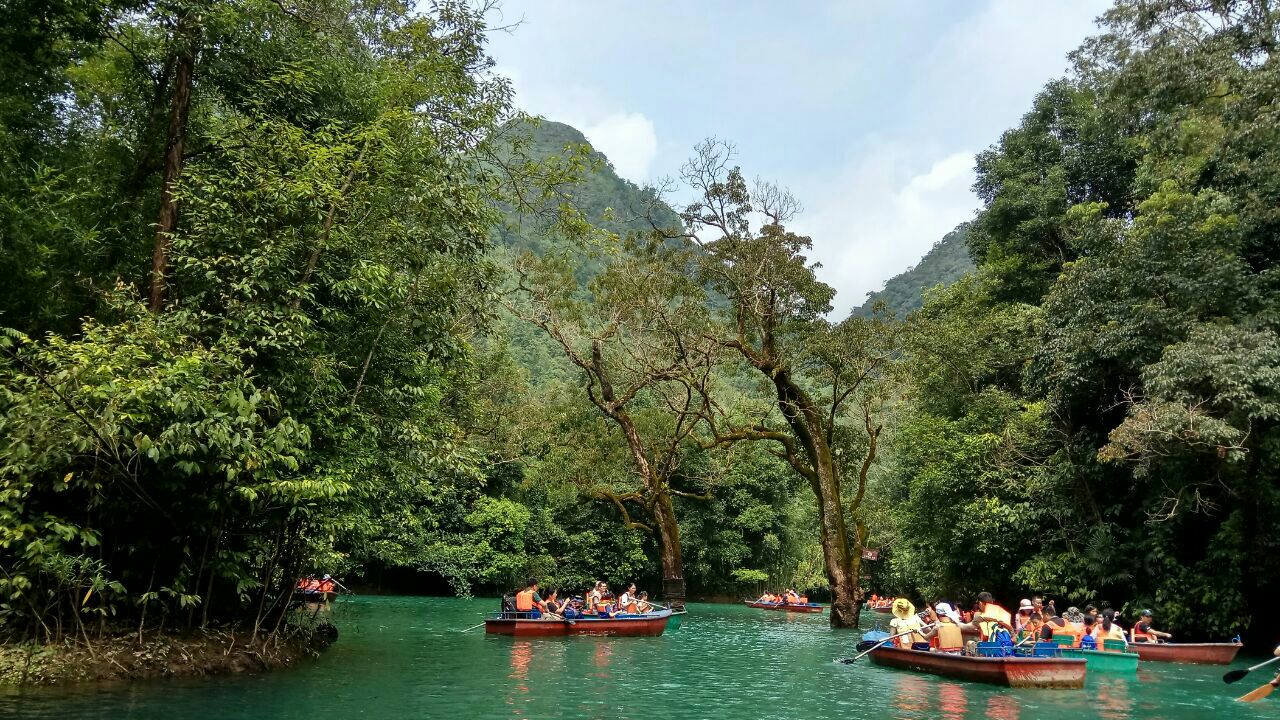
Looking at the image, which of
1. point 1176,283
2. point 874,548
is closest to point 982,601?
point 1176,283

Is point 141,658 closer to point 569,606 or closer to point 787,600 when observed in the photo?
point 569,606

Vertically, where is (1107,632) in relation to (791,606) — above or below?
above

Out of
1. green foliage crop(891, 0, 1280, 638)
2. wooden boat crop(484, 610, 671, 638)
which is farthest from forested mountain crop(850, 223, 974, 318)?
wooden boat crop(484, 610, 671, 638)

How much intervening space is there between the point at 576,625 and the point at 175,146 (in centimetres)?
1310

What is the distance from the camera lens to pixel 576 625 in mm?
19297

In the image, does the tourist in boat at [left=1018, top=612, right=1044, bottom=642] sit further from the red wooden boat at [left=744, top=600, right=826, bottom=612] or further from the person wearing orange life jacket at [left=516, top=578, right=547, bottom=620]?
the red wooden boat at [left=744, top=600, right=826, bottom=612]

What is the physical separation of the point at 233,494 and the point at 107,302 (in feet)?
9.22

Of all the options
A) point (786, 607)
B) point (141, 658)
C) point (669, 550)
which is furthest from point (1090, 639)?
point (786, 607)

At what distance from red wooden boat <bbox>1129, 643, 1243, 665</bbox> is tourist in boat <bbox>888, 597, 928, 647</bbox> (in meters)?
4.54

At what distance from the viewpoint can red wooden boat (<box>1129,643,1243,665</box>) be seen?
51.6 feet

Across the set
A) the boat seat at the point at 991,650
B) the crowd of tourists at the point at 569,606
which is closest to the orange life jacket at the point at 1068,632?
the boat seat at the point at 991,650

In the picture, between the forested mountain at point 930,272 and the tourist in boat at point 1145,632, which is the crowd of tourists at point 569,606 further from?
the forested mountain at point 930,272

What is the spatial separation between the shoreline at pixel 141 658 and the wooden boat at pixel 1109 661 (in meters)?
13.1

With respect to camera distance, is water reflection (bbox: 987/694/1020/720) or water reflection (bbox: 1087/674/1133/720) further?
water reflection (bbox: 1087/674/1133/720)
